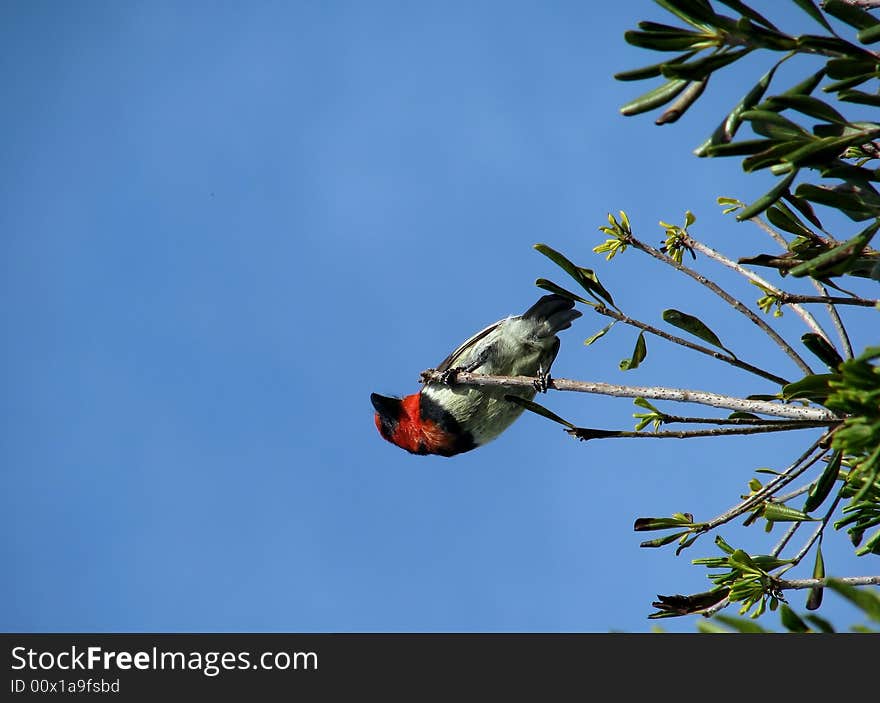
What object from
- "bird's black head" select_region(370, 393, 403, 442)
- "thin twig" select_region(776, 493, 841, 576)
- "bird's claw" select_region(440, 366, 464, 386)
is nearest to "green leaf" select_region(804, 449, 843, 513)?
"thin twig" select_region(776, 493, 841, 576)

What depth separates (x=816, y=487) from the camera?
2.74 m

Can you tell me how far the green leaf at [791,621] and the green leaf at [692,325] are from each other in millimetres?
1471

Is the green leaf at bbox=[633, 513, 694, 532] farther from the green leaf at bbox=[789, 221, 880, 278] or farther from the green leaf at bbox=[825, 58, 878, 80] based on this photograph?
the green leaf at bbox=[825, 58, 878, 80]

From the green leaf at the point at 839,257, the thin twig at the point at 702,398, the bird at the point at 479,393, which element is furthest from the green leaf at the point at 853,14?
the bird at the point at 479,393

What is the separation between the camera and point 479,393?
220 inches

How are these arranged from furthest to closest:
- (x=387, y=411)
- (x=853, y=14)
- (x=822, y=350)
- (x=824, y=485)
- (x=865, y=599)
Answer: (x=387, y=411)
(x=824, y=485)
(x=822, y=350)
(x=853, y=14)
(x=865, y=599)

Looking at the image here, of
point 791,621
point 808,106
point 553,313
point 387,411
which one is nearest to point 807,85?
point 808,106

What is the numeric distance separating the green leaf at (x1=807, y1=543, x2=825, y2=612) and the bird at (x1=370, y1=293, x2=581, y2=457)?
258 centimetres

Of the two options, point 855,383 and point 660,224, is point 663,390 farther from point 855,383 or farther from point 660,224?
point 660,224

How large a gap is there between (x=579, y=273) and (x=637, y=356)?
0.46 m

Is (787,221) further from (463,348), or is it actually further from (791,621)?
(463,348)

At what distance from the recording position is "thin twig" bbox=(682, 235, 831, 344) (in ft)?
10.4
